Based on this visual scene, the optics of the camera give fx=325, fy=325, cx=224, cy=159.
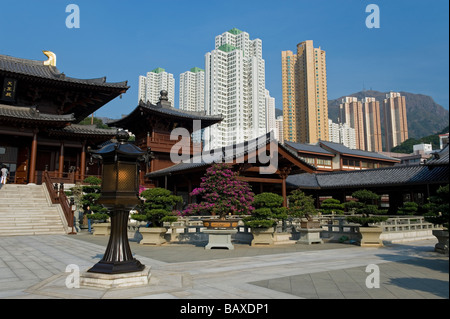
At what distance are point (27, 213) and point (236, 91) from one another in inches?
3480

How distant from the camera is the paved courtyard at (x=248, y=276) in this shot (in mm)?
5414

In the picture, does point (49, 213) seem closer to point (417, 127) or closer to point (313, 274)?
point (313, 274)

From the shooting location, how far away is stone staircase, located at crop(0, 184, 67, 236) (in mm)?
17125

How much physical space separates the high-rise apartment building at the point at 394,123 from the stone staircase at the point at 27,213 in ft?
463

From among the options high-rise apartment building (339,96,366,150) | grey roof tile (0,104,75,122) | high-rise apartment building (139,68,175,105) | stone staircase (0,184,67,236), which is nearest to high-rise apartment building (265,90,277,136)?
high-rise apartment building (339,96,366,150)

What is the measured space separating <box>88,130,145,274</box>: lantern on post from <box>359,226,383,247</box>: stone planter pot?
10.0 m

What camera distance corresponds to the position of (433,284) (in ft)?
20.4

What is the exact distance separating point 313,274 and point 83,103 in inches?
1083

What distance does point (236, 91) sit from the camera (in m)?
102

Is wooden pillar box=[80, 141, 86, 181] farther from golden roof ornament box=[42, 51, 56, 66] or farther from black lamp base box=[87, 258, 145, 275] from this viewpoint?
black lamp base box=[87, 258, 145, 275]

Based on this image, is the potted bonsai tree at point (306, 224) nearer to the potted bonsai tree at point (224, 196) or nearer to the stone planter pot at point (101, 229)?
the potted bonsai tree at point (224, 196)

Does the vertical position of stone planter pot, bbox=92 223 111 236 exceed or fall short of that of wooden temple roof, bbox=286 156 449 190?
it falls short

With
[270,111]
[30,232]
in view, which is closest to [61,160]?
[30,232]

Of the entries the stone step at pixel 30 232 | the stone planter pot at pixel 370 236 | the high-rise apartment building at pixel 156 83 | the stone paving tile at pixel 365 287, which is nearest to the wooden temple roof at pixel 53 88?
the stone step at pixel 30 232
